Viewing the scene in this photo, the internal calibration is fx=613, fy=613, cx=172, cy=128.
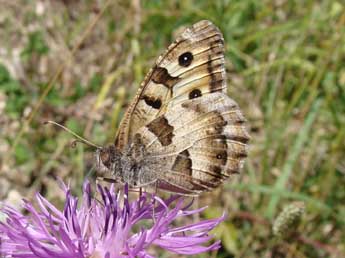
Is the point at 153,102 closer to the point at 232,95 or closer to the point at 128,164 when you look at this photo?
the point at 128,164

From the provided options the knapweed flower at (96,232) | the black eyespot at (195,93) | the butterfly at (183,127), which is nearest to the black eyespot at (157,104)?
the butterfly at (183,127)

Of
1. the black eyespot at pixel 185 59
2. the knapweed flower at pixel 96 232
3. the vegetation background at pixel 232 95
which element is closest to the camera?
the knapweed flower at pixel 96 232

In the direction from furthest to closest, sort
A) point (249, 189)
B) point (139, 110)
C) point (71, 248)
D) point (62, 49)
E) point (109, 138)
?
point (62, 49)
point (109, 138)
point (249, 189)
point (139, 110)
point (71, 248)

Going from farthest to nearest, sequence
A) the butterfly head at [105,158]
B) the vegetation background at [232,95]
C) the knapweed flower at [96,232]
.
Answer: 1. the vegetation background at [232,95]
2. the butterfly head at [105,158]
3. the knapweed flower at [96,232]

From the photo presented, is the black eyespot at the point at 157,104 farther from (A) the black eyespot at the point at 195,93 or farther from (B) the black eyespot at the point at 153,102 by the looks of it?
(A) the black eyespot at the point at 195,93

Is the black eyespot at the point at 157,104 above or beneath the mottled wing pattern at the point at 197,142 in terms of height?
above

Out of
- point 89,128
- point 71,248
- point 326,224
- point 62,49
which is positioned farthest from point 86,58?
point 71,248

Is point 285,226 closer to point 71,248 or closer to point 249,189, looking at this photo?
point 71,248

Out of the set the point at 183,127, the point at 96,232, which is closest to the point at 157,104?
the point at 183,127
